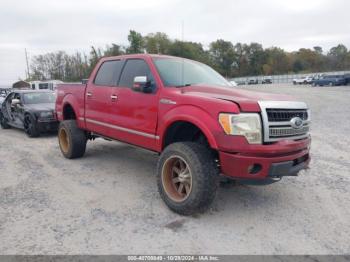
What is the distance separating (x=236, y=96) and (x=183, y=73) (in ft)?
4.00

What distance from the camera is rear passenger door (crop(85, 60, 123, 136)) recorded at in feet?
17.4

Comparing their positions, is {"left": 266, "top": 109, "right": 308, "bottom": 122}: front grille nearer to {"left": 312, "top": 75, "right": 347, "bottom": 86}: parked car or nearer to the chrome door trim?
the chrome door trim

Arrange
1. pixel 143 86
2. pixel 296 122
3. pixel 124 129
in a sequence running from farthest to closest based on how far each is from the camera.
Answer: pixel 124 129, pixel 143 86, pixel 296 122

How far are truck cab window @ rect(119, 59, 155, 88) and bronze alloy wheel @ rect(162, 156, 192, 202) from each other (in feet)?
4.30

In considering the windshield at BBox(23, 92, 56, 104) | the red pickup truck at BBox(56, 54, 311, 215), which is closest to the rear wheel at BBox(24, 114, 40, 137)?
the windshield at BBox(23, 92, 56, 104)

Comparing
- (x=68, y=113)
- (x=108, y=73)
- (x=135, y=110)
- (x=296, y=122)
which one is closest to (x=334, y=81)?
(x=68, y=113)

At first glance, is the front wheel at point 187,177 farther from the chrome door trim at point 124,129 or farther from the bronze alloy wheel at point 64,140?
the bronze alloy wheel at point 64,140

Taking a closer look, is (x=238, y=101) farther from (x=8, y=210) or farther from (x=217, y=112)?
(x=8, y=210)

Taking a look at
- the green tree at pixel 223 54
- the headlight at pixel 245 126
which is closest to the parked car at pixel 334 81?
the headlight at pixel 245 126

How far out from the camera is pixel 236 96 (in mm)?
3793

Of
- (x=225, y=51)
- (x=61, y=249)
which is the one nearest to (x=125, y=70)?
(x=61, y=249)

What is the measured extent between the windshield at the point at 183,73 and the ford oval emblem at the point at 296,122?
4.90ft

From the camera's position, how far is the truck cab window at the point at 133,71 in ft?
15.5

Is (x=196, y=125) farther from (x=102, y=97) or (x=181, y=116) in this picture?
(x=102, y=97)
